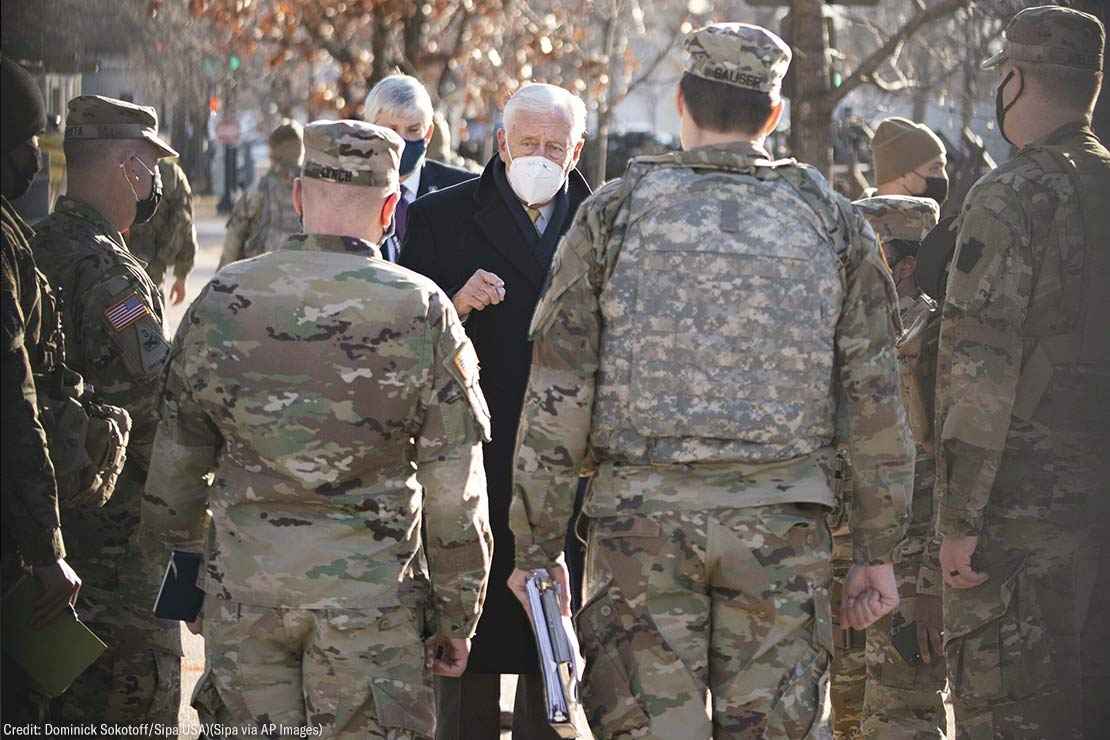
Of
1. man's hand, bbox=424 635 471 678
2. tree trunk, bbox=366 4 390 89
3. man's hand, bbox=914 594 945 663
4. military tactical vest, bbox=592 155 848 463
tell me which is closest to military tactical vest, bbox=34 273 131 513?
man's hand, bbox=424 635 471 678

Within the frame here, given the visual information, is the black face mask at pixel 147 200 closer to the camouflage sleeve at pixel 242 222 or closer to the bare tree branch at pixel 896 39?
the camouflage sleeve at pixel 242 222

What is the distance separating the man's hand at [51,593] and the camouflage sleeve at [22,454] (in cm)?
3

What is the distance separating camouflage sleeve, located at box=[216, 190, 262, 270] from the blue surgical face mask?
384 cm

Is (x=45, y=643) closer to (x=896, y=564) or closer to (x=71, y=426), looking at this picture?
(x=71, y=426)

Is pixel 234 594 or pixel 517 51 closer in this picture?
pixel 234 594

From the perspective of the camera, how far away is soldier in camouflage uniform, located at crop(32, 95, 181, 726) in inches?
193

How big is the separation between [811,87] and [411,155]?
4589 mm

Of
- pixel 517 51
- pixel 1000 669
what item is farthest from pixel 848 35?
pixel 1000 669

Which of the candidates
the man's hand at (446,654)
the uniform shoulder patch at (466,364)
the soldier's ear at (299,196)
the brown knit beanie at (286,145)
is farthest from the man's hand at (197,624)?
the brown knit beanie at (286,145)

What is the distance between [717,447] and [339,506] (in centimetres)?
86

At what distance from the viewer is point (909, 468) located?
4109 mm

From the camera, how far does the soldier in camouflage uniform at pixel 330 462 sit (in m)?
3.88

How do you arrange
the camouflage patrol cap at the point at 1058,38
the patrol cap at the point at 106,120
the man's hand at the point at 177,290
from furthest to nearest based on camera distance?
the man's hand at the point at 177,290
the patrol cap at the point at 106,120
the camouflage patrol cap at the point at 1058,38

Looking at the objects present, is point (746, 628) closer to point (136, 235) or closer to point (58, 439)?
point (58, 439)
